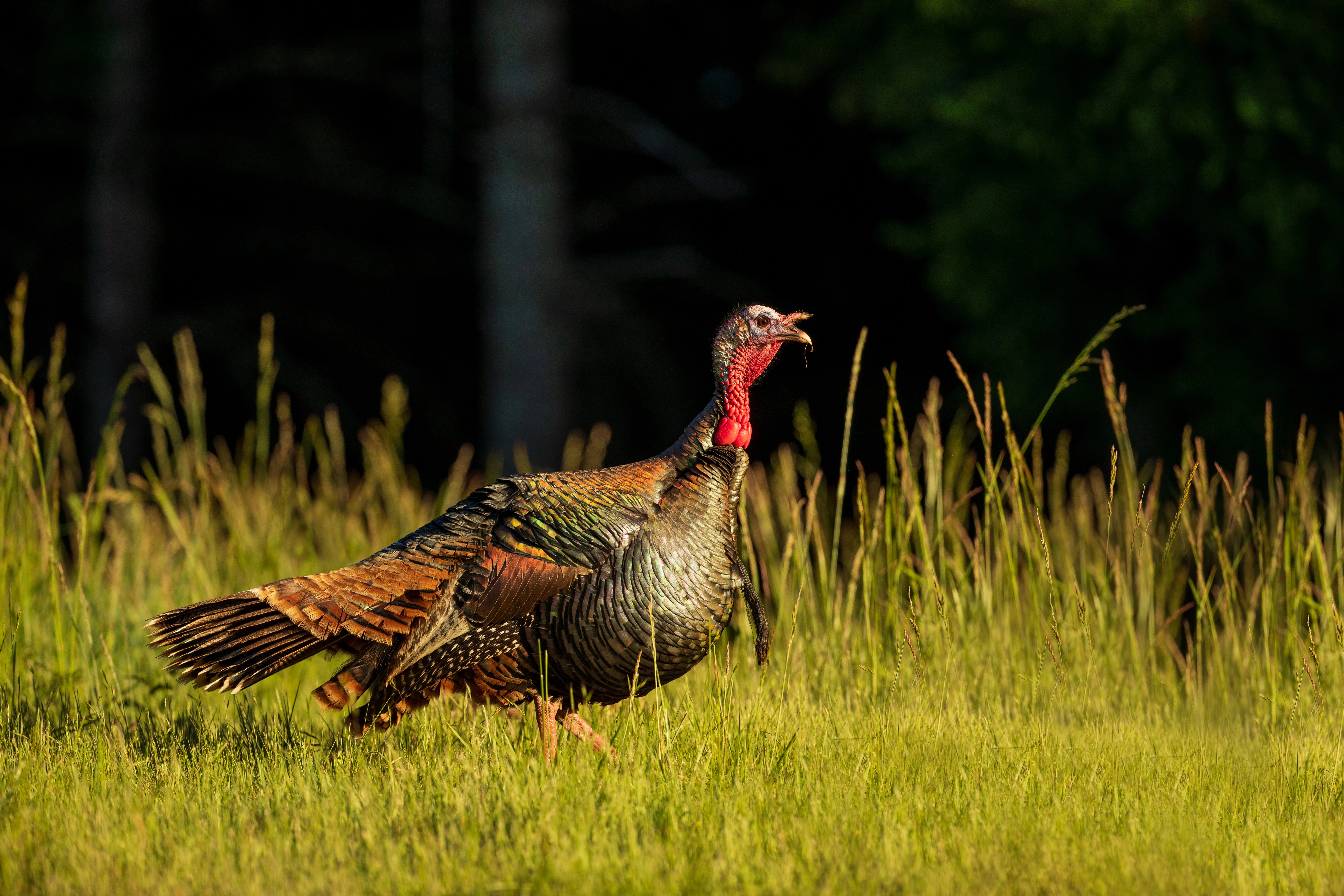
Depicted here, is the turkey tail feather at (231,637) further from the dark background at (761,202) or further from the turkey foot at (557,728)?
the dark background at (761,202)

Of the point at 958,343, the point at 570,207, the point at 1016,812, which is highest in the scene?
the point at 570,207

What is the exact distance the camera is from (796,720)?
3525 mm

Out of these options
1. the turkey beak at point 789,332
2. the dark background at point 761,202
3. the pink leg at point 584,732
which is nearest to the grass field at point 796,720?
the pink leg at point 584,732

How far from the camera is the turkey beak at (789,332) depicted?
3.62 metres

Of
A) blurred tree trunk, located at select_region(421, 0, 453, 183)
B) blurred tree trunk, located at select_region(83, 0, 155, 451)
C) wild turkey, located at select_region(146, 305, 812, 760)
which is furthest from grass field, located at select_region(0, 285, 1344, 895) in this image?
blurred tree trunk, located at select_region(421, 0, 453, 183)

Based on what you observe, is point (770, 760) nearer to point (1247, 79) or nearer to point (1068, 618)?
point (1068, 618)

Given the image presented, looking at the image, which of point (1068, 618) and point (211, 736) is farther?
point (1068, 618)

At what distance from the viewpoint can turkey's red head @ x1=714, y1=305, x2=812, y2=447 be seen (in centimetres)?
358

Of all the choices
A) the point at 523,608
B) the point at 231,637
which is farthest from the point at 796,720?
the point at 231,637

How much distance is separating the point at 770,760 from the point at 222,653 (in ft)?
4.90

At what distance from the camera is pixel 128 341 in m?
10.8

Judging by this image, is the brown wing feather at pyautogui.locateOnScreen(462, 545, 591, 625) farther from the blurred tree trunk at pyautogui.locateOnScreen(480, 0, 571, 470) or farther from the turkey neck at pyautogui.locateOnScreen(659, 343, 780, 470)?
the blurred tree trunk at pyautogui.locateOnScreen(480, 0, 571, 470)

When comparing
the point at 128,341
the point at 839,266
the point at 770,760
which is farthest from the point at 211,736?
the point at 839,266

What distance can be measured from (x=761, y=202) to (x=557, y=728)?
9.58 m
